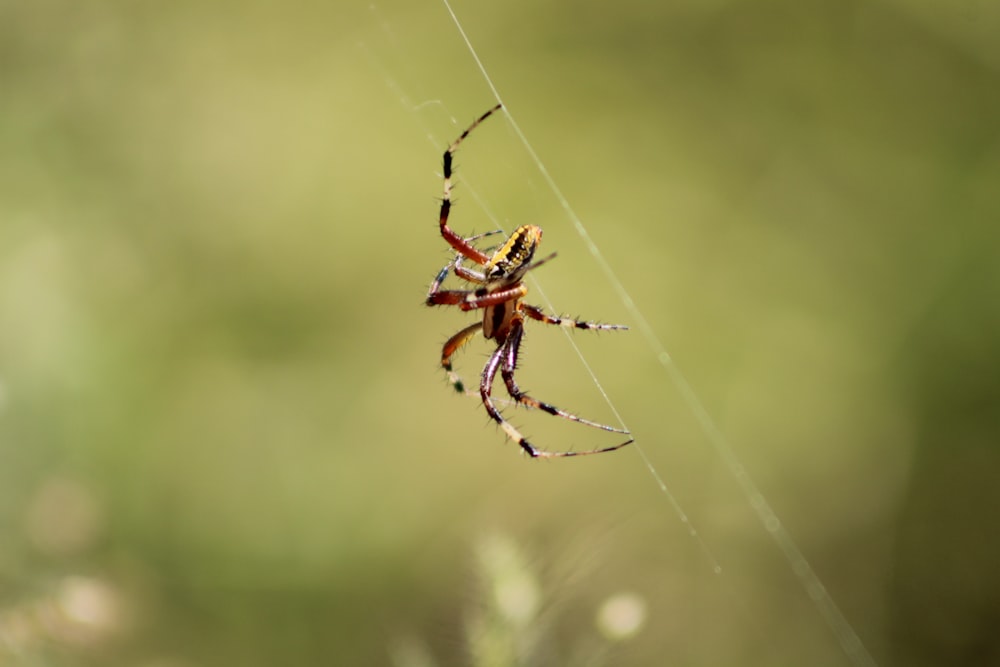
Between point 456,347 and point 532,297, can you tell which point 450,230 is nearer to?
point 456,347

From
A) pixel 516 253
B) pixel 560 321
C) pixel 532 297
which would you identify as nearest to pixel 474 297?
pixel 516 253

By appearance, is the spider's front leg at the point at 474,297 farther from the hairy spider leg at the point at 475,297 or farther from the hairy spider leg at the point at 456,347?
the hairy spider leg at the point at 456,347

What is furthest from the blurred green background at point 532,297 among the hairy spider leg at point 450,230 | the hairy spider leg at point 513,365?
the hairy spider leg at point 450,230

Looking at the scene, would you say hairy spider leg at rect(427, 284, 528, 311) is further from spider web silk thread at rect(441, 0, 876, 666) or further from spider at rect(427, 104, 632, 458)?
spider web silk thread at rect(441, 0, 876, 666)

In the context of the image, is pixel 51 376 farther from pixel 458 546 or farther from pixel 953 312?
pixel 953 312

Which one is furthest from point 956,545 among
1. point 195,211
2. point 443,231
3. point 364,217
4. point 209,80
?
point 209,80

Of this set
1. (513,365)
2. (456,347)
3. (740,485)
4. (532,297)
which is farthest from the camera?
(532,297)

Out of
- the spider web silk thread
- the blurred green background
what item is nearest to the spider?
the spider web silk thread
